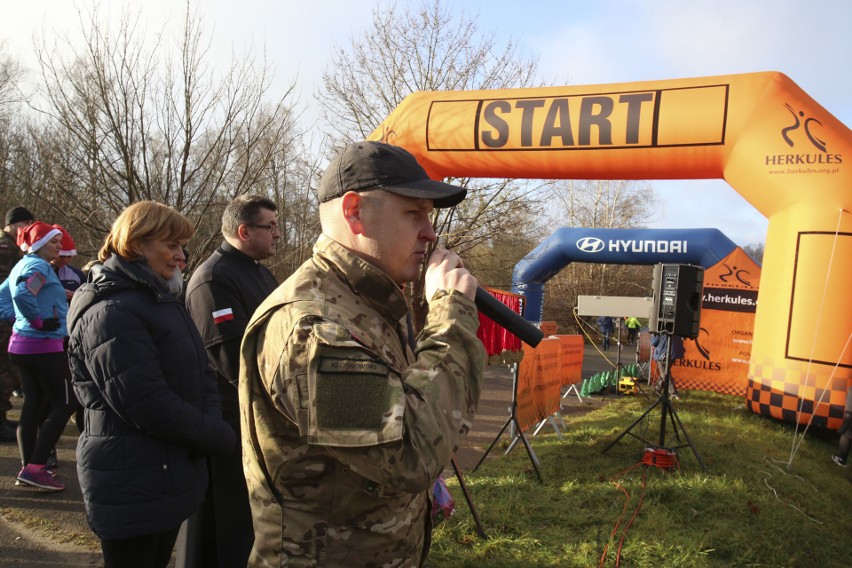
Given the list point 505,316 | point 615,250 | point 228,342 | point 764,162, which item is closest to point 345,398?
point 505,316

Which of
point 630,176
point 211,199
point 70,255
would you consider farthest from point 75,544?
point 630,176

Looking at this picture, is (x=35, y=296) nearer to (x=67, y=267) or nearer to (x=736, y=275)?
(x=67, y=267)

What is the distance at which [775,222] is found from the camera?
20.3 ft

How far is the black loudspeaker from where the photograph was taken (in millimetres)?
5902

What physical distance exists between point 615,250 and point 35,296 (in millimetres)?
11529

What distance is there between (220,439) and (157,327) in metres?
0.52

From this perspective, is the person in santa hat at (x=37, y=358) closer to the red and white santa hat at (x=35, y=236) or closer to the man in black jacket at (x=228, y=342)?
the red and white santa hat at (x=35, y=236)

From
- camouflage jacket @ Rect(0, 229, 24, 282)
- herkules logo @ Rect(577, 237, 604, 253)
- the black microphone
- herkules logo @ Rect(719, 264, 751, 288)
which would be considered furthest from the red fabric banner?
herkules logo @ Rect(577, 237, 604, 253)

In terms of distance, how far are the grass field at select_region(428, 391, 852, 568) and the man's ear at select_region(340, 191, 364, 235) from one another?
292 centimetres

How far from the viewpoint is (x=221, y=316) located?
2660 mm

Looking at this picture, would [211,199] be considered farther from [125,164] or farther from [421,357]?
[421,357]

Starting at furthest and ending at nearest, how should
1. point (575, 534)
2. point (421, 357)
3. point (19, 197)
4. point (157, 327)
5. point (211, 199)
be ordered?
point (19, 197) → point (211, 199) → point (575, 534) → point (157, 327) → point (421, 357)

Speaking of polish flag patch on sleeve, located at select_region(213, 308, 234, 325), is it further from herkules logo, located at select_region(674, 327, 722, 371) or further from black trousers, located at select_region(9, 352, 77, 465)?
herkules logo, located at select_region(674, 327, 722, 371)

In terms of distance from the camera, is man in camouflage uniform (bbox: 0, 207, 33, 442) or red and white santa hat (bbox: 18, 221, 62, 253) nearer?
red and white santa hat (bbox: 18, 221, 62, 253)
